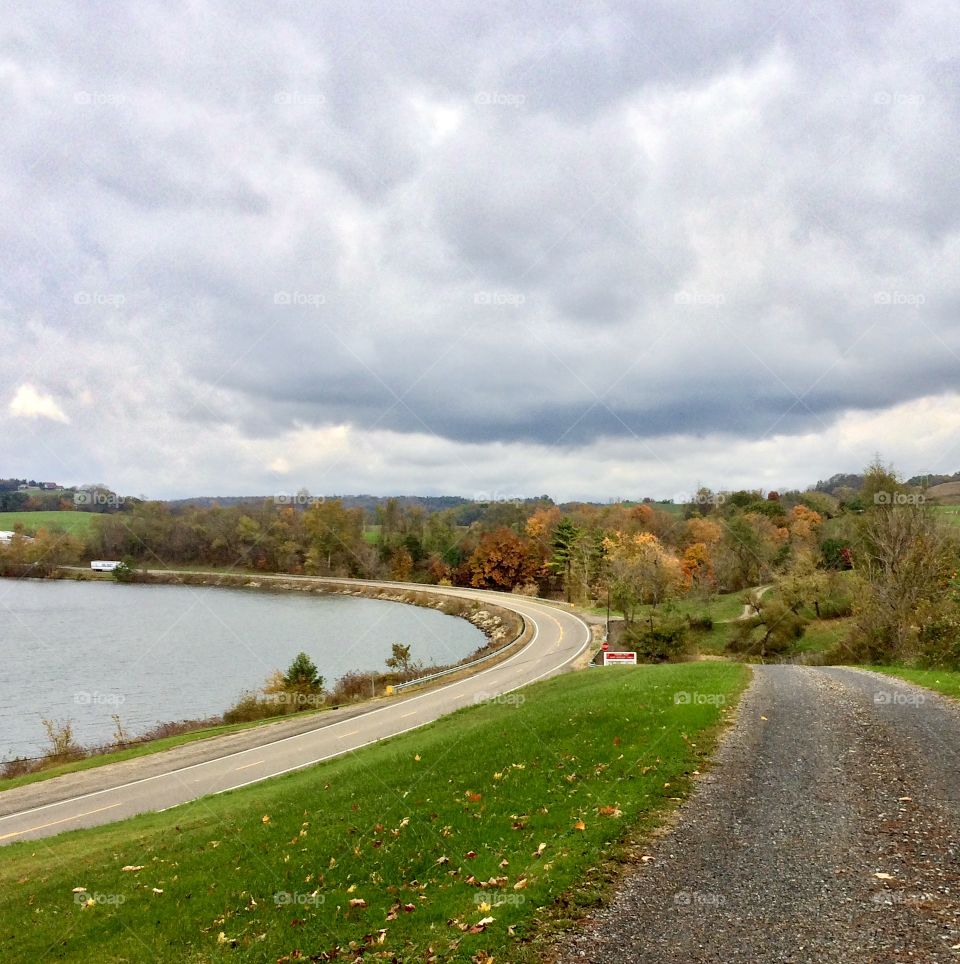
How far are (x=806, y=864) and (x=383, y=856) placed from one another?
20.9 ft

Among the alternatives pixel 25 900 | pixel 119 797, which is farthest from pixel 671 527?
pixel 25 900

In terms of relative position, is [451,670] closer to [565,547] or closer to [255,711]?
[255,711]

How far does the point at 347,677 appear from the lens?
48438 millimetres

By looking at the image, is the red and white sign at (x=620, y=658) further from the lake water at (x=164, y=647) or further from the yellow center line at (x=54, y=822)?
the yellow center line at (x=54, y=822)

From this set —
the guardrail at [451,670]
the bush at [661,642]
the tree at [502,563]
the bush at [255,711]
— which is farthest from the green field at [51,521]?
the bush at [661,642]

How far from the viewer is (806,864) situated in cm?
887

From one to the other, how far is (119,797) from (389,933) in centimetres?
1918

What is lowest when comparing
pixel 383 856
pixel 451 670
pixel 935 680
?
pixel 451 670

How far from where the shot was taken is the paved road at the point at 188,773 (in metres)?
20.9

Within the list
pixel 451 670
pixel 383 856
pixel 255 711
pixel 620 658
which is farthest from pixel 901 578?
pixel 255 711

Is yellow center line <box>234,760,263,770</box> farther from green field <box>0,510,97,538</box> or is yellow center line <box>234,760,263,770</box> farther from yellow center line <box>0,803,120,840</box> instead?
green field <box>0,510,97,538</box>

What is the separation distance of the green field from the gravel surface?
160 m

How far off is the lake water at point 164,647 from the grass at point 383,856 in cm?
2579

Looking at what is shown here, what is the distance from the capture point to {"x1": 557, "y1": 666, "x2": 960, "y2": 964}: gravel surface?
281 inches
